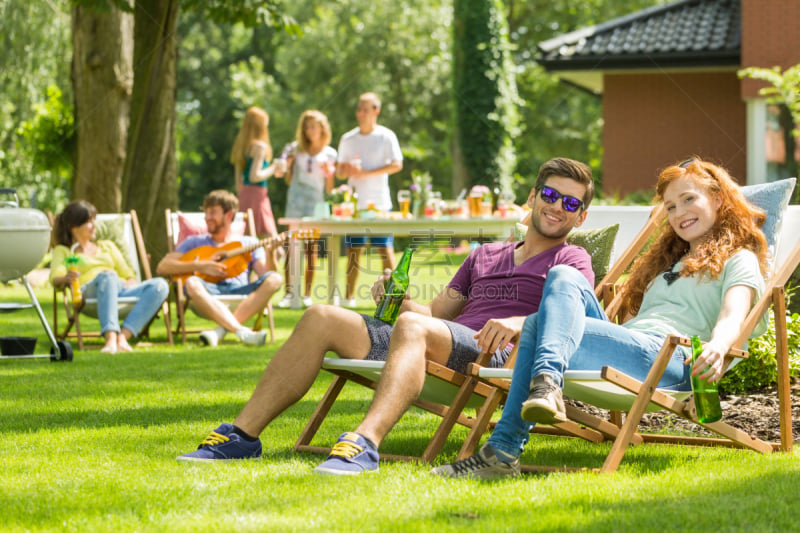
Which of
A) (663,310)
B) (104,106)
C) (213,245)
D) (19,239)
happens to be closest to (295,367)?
(663,310)

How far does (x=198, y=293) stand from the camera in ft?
24.1

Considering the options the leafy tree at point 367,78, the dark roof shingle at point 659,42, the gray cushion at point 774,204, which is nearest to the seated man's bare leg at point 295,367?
the gray cushion at point 774,204

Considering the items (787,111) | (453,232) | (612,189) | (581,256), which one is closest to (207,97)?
(612,189)

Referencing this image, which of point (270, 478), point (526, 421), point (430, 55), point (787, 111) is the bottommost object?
point (270, 478)

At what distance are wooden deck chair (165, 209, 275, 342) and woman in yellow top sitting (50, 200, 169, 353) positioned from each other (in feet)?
1.01

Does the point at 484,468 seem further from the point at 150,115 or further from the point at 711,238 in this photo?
the point at 150,115

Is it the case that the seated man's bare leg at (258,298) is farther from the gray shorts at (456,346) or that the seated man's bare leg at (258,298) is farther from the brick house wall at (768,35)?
the brick house wall at (768,35)

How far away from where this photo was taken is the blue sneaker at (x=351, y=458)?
3303 mm

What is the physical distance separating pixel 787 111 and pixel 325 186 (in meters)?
7.83

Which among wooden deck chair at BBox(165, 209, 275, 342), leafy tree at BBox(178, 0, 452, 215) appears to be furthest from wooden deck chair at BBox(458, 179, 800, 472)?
leafy tree at BBox(178, 0, 452, 215)

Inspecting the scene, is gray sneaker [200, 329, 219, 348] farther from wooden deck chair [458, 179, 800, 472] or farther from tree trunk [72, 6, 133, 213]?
tree trunk [72, 6, 133, 213]

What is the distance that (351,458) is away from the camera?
3.33 m

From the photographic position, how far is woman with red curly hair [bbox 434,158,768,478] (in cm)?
330

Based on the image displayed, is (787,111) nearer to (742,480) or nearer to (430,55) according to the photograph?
(742,480)
